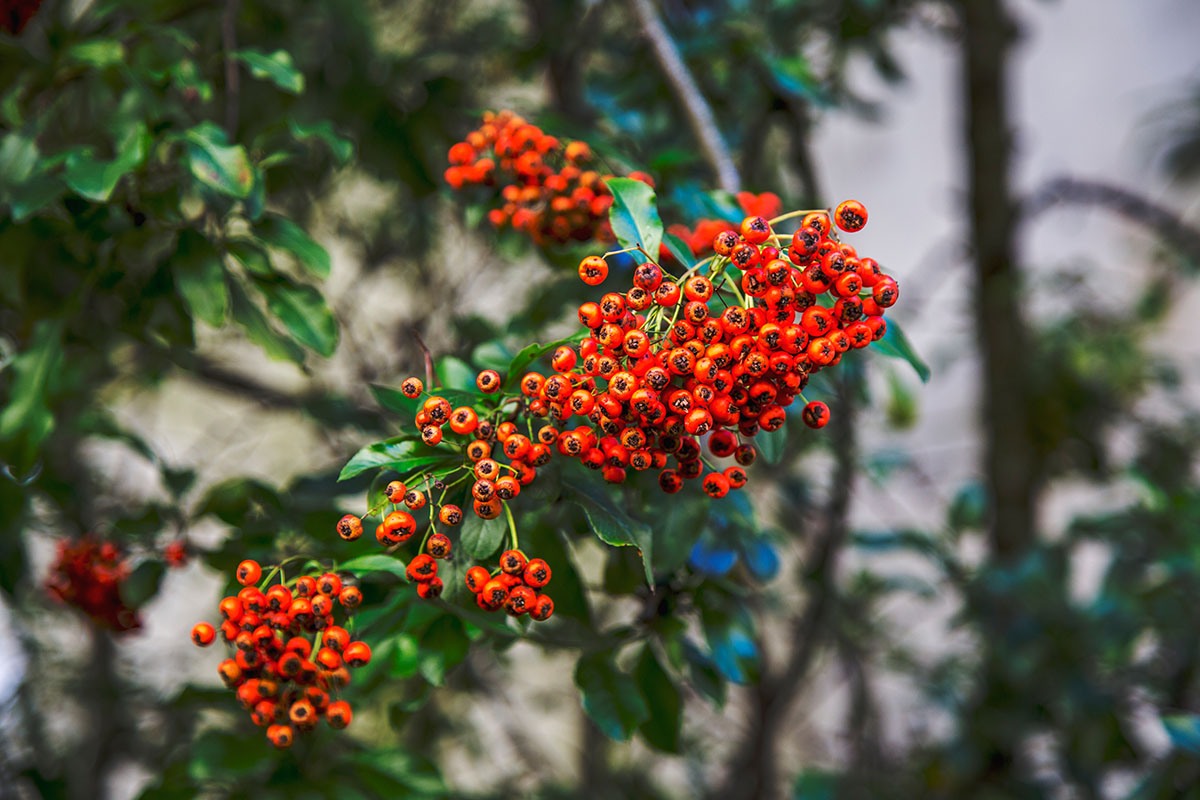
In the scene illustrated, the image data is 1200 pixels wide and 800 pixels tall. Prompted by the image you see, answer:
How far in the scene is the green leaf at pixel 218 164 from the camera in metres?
0.79

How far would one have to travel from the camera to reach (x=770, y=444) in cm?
72

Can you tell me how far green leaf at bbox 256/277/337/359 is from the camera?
87 cm

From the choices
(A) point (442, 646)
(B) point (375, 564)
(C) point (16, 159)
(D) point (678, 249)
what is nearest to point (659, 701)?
(A) point (442, 646)

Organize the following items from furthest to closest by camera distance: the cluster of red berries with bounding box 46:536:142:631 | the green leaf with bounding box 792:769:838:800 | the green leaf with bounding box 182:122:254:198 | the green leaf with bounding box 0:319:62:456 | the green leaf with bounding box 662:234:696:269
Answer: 1. the green leaf with bounding box 792:769:838:800
2. the cluster of red berries with bounding box 46:536:142:631
3. the green leaf with bounding box 0:319:62:456
4. the green leaf with bounding box 182:122:254:198
5. the green leaf with bounding box 662:234:696:269

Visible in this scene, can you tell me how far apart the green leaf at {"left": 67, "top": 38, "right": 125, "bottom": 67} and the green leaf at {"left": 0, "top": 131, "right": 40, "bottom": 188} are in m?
0.11

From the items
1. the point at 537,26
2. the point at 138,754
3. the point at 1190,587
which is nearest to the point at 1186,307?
the point at 1190,587

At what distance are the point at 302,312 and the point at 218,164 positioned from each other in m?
0.17

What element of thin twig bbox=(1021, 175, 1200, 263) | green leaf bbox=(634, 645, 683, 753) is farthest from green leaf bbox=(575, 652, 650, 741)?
thin twig bbox=(1021, 175, 1200, 263)

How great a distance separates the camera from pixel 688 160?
101 centimetres

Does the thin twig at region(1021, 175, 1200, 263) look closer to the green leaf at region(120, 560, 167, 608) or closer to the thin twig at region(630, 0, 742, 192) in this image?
the thin twig at region(630, 0, 742, 192)

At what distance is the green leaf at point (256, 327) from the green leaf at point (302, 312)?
3cm

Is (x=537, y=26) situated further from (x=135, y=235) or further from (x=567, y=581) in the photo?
(x=567, y=581)

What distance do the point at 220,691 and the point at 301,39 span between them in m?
1.34

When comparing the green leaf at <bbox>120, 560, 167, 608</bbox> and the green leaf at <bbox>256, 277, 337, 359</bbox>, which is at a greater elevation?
the green leaf at <bbox>256, 277, 337, 359</bbox>
